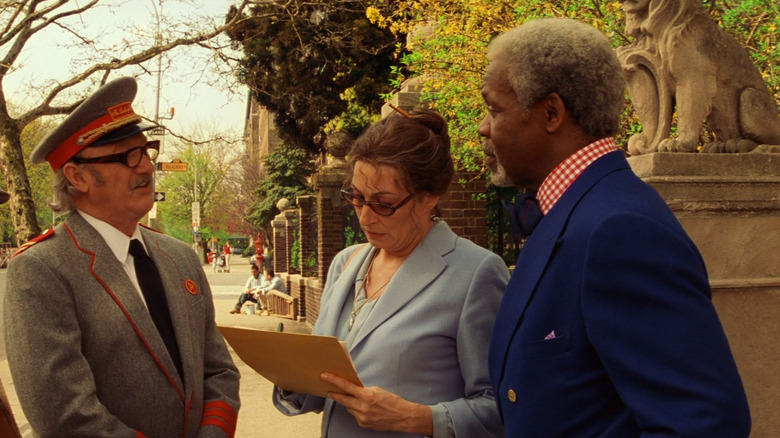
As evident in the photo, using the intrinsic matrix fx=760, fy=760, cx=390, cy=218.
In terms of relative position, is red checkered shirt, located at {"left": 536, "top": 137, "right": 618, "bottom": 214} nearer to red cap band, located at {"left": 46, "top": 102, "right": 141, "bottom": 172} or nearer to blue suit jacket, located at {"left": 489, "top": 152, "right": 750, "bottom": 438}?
blue suit jacket, located at {"left": 489, "top": 152, "right": 750, "bottom": 438}

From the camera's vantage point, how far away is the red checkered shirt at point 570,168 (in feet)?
5.56

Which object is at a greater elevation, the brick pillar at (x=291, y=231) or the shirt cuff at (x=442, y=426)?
the shirt cuff at (x=442, y=426)

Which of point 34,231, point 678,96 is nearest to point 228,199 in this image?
point 34,231

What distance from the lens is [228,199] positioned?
Result: 215ft

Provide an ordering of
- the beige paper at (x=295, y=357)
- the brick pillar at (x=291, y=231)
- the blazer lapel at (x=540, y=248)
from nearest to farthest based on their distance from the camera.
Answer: the blazer lapel at (x=540, y=248), the beige paper at (x=295, y=357), the brick pillar at (x=291, y=231)

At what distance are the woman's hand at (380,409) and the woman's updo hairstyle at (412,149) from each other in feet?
2.27

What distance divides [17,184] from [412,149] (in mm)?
10989

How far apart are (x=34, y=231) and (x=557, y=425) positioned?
39.6 ft

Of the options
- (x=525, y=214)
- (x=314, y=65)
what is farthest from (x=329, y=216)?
(x=525, y=214)

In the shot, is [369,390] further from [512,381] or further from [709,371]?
[709,371]

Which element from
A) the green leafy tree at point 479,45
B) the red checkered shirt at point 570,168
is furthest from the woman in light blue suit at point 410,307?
the green leafy tree at point 479,45

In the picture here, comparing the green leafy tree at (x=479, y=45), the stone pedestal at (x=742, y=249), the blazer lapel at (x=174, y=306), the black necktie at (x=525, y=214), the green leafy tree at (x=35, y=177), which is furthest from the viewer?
the green leafy tree at (x=35, y=177)

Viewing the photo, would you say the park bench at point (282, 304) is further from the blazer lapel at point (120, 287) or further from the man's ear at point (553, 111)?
the man's ear at point (553, 111)

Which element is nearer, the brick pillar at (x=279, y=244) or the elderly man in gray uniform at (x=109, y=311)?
the elderly man in gray uniform at (x=109, y=311)
